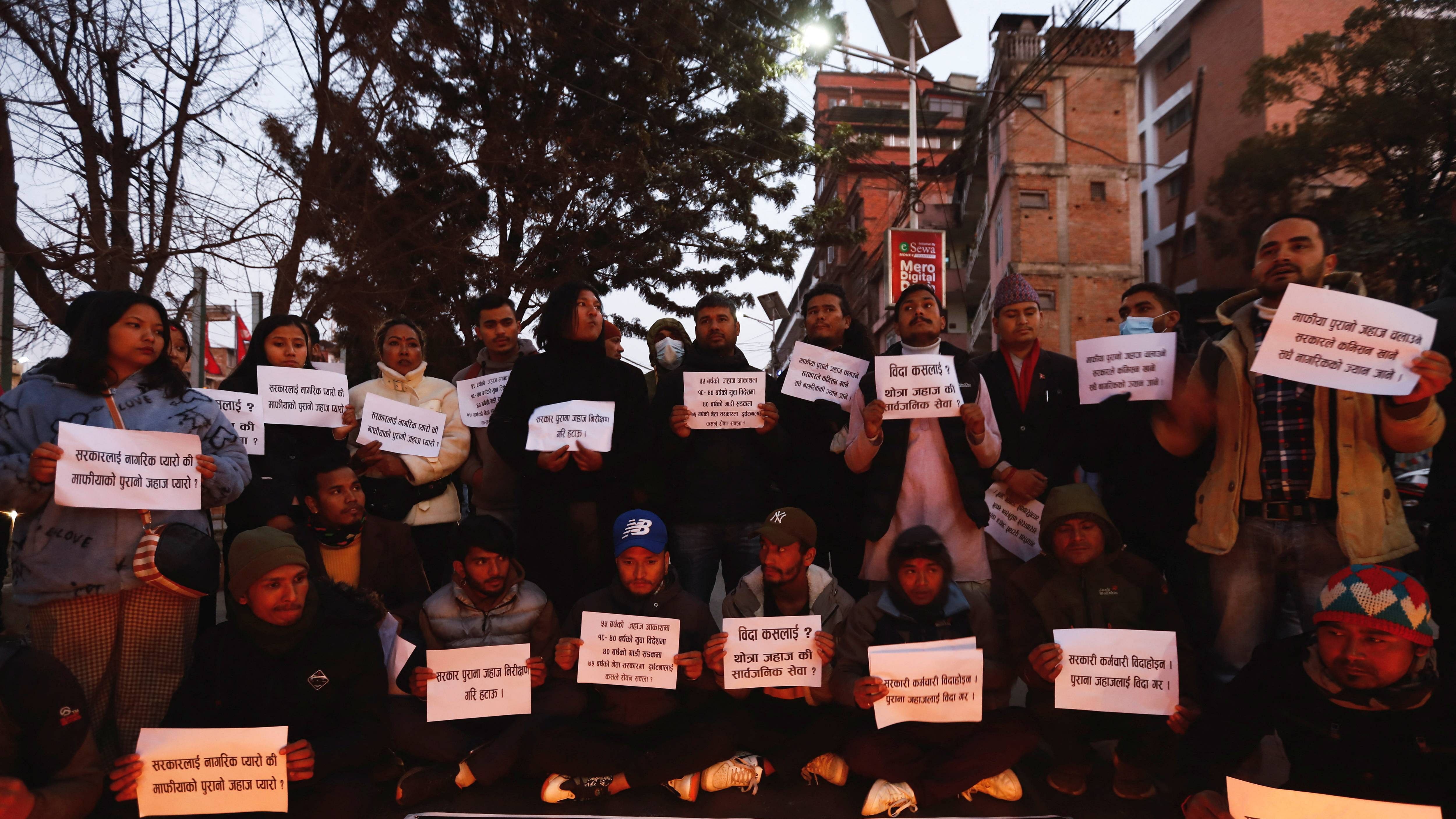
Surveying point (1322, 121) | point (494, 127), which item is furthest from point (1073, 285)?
point (494, 127)

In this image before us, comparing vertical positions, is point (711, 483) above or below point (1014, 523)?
above

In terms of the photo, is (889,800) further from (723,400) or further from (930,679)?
(723,400)

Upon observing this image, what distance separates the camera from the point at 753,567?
429 cm

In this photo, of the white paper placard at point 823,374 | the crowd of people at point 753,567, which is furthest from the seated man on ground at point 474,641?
the white paper placard at point 823,374

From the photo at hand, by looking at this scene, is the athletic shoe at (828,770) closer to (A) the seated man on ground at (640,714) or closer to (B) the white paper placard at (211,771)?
(A) the seated man on ground at (640,714)

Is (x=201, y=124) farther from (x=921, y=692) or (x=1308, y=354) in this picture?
(x=1308, y=354)

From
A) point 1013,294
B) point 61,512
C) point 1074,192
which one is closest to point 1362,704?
point 1013,294

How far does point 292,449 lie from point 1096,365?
389 centimetres

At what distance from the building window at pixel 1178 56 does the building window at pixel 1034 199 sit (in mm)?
9009

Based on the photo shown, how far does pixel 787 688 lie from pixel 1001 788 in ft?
3.10

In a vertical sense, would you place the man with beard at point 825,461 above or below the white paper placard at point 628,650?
above

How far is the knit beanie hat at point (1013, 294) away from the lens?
4.26 m

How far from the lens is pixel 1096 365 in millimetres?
4012

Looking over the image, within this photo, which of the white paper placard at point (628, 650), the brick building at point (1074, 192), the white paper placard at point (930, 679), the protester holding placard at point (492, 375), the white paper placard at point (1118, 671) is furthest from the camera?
the brick building at point (1074, 192)
